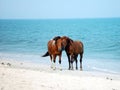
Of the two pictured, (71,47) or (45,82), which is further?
(71,47)

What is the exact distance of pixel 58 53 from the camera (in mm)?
17281

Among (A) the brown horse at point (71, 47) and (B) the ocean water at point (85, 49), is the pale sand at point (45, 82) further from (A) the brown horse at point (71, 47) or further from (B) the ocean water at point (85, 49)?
(B) the ocean water at point (85, 49)

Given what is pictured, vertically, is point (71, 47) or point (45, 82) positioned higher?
point (71, 47)

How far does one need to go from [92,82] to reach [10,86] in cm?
349

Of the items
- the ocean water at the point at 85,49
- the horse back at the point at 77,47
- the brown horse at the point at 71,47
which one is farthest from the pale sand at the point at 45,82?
the ocean water at the point at 85,49

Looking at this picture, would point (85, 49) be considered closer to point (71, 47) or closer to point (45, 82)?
point (71, 47)

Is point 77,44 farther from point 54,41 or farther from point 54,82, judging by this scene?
point 54,82

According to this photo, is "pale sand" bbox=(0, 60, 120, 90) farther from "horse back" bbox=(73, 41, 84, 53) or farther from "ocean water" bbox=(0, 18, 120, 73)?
"ocean water" bbox=(0, 18, 120, 73)

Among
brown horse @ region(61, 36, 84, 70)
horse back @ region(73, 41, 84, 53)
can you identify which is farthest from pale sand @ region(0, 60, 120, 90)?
horse back @ region(73, 41, 84, 53)

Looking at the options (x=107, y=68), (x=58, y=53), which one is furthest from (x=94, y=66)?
(x=58, y=53)

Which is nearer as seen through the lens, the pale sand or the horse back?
the pale sand

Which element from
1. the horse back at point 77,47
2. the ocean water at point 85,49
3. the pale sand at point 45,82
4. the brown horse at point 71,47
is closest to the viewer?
the pale sand at point 45,82

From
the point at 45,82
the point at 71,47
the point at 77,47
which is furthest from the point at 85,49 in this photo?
the point at 45,82

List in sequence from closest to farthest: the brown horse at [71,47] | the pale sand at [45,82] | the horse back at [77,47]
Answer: the pale sand at [45,82] < the brown horse at [71,47] < the horse back at [77,47]
